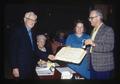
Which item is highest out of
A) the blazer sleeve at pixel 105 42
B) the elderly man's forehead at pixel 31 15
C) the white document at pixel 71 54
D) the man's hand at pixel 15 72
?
the elderly man's forehead at pixel 31 15

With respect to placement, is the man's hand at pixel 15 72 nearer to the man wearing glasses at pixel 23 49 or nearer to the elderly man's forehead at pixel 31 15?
the man wearing glasses at pixel 23 49

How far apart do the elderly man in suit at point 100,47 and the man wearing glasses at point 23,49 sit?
0.60m

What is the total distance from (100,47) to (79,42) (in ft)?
0.74

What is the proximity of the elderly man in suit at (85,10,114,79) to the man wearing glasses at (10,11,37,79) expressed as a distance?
60 cm

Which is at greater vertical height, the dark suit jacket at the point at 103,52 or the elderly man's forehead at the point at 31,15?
the elderly man's forehead at the point at 31,15

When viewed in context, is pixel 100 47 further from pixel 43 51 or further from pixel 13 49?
pixel 13 49

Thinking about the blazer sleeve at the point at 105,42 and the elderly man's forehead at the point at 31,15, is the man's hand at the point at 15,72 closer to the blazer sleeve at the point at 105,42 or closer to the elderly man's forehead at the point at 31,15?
the elderly man's forehead at the point at 31,15

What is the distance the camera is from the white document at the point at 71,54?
359cm

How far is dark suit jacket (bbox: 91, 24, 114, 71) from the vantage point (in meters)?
3.59

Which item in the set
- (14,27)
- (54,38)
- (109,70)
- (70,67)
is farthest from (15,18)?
(109,70)

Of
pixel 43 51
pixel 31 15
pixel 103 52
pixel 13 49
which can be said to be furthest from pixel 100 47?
pixel 13 49

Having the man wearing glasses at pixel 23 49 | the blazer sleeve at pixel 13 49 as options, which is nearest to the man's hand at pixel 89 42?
the man wearing glasses at pixel 23 49

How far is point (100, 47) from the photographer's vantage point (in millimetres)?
3594

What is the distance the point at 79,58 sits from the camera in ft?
11.8
